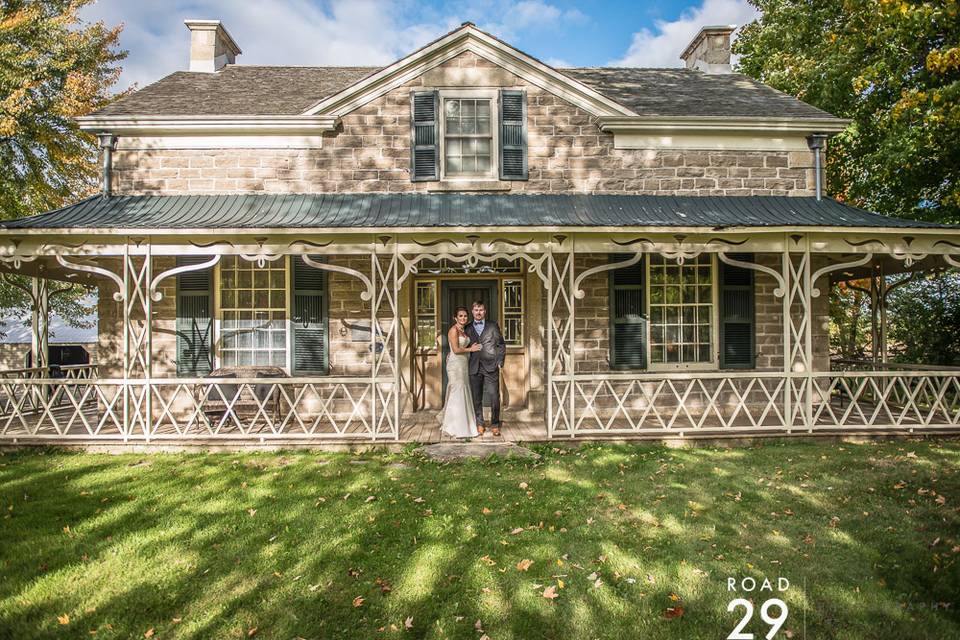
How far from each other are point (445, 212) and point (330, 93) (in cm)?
408

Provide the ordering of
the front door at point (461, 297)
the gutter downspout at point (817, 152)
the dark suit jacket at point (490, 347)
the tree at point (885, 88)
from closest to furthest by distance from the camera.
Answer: the dark suit jacket at point (490, 347)
the gutter downspout at point (817, 152)
the front door at point (461, 297)
the tree at point (885, 88)

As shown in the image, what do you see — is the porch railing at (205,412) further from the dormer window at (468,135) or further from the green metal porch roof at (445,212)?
the dormer window at (468,135)

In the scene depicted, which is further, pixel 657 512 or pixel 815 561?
pixel 657 512

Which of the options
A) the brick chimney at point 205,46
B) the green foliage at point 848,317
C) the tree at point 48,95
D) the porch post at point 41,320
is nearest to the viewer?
the porch post at point 41,320

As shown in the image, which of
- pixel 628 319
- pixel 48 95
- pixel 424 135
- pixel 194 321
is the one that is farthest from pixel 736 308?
pixel 48 95

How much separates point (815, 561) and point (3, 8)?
2232cm

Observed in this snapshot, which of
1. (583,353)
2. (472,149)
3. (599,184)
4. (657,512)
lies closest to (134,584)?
(657,512)

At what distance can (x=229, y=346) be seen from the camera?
8508 mm

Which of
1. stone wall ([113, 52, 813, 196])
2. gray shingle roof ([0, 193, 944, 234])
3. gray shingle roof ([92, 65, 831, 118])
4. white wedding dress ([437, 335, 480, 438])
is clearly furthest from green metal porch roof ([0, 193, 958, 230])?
white wedding dress ([437, 335, 480, 438])

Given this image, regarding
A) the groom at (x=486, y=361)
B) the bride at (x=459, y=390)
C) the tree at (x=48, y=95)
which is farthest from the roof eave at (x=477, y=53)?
the tree at (x=48, y=95)

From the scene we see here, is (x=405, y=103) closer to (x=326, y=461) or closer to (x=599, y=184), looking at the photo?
(x=599, y=184)

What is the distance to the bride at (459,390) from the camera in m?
7.32

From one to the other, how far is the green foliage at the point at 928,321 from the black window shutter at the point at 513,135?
10009 millimetres

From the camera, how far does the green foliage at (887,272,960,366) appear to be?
1153cm
